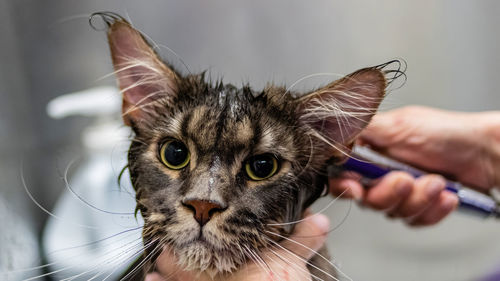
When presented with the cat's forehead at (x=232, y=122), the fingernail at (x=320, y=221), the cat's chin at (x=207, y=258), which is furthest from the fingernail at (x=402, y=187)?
the cat's chin at (x=207, y=258)

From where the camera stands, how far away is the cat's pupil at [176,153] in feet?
2.47

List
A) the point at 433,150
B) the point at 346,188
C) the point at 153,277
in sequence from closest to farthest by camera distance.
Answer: the point at 153,277, the point at 346,188, the point at 433,150

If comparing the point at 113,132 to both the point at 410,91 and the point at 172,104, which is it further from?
the point at 410,91

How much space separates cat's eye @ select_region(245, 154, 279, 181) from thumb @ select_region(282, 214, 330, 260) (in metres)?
0.12

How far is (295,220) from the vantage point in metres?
0.79

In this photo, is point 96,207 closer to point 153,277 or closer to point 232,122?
point 153,277

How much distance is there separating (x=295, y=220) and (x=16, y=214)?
66 cm

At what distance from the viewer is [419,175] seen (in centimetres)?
122

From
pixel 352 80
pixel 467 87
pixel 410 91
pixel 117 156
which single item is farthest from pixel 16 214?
pixel 467 87

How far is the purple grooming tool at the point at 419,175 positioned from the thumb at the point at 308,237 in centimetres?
27

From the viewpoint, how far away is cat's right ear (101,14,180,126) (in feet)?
2.47

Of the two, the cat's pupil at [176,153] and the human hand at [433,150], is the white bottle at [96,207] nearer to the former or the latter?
the cat's pupil at [176,153]

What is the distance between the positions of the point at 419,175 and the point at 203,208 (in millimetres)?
775

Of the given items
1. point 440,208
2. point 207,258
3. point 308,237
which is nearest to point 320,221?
point 308,237
